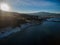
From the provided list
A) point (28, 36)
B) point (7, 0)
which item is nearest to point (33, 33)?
point (28, 36)

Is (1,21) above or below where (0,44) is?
above

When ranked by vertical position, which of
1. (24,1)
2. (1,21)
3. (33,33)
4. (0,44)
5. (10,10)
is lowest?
(0,44)

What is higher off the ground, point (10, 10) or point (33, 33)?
point (10, 10)

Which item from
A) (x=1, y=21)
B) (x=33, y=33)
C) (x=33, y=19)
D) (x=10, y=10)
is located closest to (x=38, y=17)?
(x=33, y=19)

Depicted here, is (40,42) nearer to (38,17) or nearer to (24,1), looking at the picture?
(38,17)

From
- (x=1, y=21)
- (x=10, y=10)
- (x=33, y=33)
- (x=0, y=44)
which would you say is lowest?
(x=0, y=44)

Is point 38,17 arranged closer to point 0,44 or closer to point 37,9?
point 37,9
